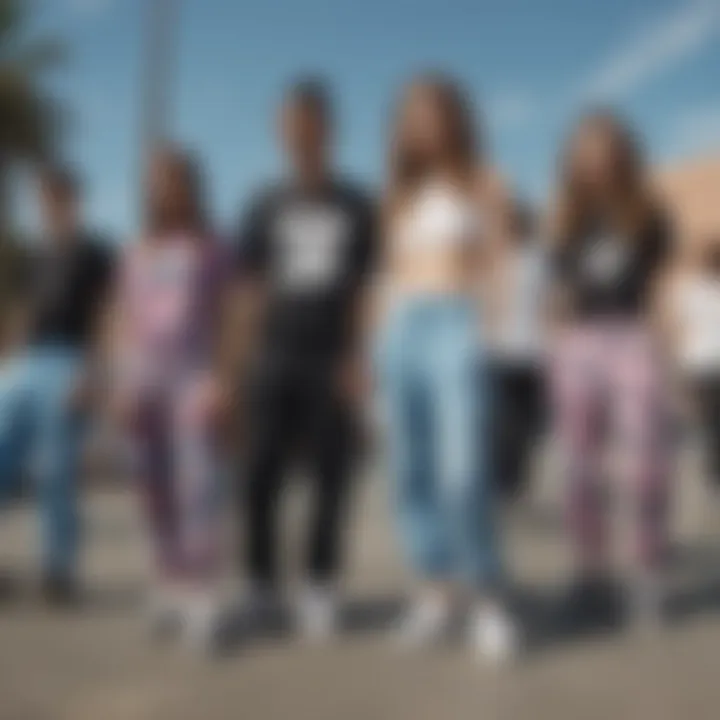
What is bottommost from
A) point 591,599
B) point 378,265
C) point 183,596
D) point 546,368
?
point 591,599

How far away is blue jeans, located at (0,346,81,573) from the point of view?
3211mm

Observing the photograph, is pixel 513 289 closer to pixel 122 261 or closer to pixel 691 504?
pixel 122 261

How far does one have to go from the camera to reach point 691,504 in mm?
4812

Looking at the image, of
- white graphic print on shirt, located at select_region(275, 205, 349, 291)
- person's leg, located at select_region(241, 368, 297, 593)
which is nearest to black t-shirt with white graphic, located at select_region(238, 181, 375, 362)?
white graphic print on shirt, located at select_region(275, 205, 349, 291)

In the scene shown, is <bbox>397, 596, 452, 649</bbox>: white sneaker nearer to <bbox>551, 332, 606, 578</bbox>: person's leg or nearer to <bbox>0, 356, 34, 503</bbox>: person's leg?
<bbox>551, 332, 606, 578</bbox>: person's leg

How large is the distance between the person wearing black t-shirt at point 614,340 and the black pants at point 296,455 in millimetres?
596

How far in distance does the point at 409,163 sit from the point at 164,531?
3.67 feet

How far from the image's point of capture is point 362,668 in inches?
111

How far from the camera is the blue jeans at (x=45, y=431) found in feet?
10.5

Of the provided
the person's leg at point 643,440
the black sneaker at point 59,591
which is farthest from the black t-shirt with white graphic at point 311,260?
the black sneaker at point 59,591

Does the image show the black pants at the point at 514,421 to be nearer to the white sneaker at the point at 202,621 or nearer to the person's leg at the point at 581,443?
the person's leg at the point at 581,443

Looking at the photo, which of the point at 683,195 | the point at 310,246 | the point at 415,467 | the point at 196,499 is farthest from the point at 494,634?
the point at 683,195

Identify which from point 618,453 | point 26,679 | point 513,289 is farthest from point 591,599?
point 26,679

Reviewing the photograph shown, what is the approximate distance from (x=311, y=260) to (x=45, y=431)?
0.87 m
